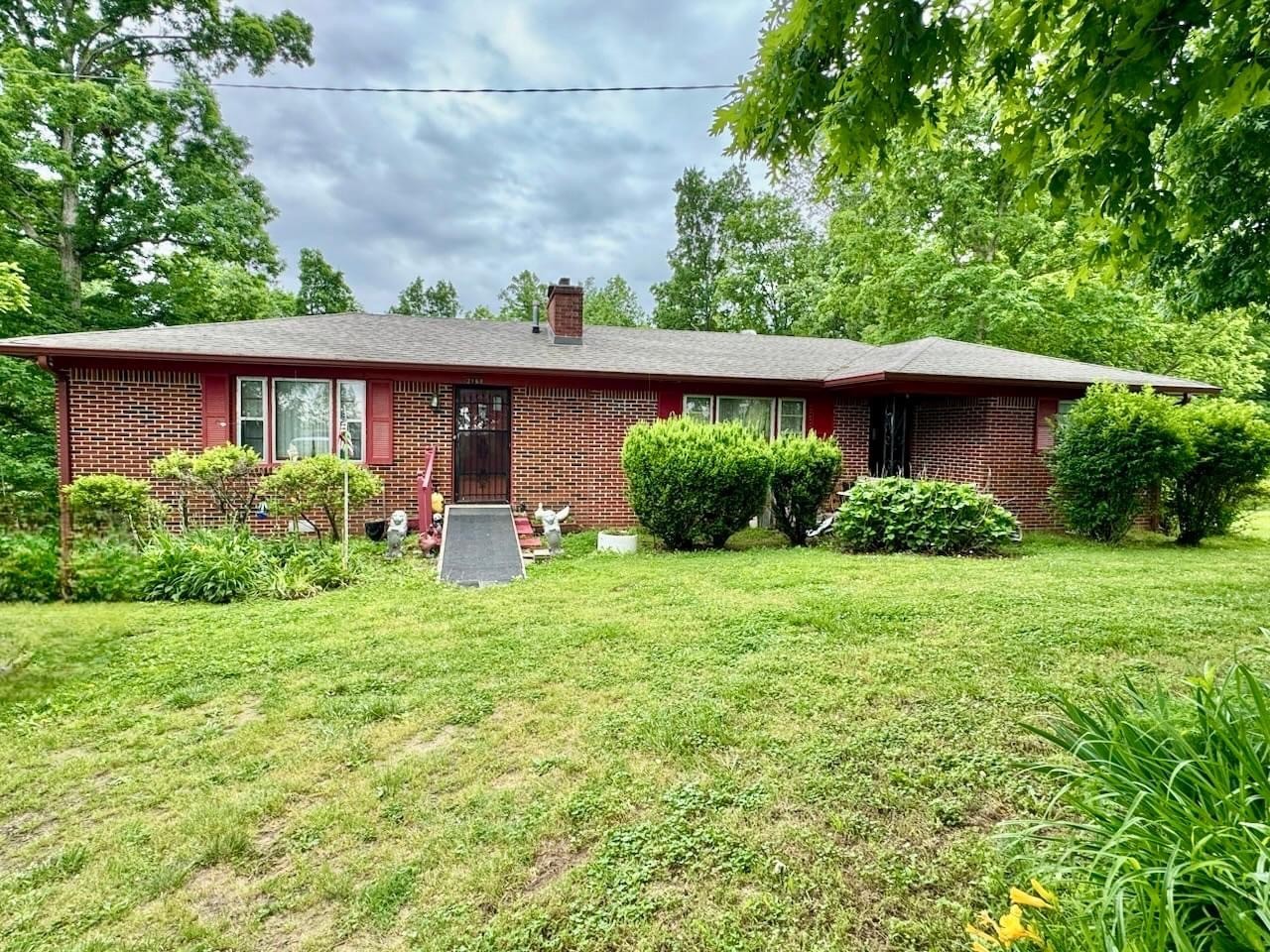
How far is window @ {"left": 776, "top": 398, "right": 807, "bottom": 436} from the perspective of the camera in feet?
39.0

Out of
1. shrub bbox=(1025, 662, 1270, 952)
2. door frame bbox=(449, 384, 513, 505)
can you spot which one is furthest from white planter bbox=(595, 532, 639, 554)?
shrub bbox=(1025, 662, 1270, 952)

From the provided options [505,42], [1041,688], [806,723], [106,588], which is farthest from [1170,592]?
[505,42]

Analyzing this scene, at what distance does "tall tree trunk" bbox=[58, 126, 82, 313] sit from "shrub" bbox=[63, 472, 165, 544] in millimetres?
11038

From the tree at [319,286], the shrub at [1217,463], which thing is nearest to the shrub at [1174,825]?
the shrub at [1217,463]

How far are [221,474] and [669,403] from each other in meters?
6.75

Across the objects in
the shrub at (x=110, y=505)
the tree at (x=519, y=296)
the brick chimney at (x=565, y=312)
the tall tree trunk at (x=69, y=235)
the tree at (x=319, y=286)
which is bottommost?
the shrub at (x=110, y=505)

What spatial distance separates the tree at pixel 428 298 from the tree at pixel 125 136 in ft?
78.3

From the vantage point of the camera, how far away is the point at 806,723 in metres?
3.28

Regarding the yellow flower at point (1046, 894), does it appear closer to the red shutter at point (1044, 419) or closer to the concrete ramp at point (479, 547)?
the concrete ramp at point (479, 547)

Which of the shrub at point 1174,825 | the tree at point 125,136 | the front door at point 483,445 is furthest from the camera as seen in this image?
the tree at point 125,136

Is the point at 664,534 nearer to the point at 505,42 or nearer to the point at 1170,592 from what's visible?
the point at 1170,592

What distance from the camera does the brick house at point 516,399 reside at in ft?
30.0

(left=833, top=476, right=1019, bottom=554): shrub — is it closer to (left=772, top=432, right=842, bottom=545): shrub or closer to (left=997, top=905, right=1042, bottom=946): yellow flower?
(left=772, top=432, right=842, bottom=545): shrub

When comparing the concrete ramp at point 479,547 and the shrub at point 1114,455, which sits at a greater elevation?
the shrub at point 1114,455
